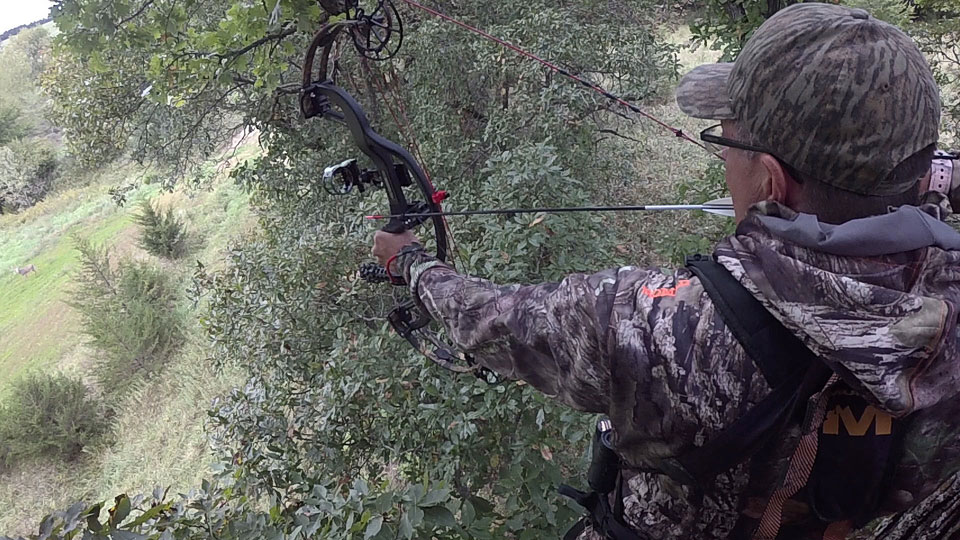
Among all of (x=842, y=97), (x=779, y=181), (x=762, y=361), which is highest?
(x=842, y=97)

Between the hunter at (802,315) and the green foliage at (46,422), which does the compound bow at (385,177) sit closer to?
the hunter at (802,315)

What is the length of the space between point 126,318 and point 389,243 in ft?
37.7

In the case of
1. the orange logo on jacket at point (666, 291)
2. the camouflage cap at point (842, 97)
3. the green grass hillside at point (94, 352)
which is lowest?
the green grass hillside at point (94, 352)

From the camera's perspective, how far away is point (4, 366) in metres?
13.5

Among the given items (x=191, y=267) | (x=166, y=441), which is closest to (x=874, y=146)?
(x=166, y=441)

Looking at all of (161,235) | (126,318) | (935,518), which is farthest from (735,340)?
(161,235)

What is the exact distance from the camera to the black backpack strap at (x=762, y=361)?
0.91 meters

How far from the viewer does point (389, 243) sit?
172 centimetres

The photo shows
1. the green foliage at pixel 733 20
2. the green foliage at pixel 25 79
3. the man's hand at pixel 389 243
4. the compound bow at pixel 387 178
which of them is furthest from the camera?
the green foliage at pixel 25 79

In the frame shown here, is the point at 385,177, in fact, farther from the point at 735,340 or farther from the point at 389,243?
the point at 735,340

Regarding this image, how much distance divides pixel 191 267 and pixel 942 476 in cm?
1449

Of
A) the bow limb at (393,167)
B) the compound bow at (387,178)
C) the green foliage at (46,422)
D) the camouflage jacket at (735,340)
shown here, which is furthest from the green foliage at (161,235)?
the camouflage jacket at (735,340)

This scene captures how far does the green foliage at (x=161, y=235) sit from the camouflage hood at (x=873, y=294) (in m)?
15.3

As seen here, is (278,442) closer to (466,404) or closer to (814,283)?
(466,404)
